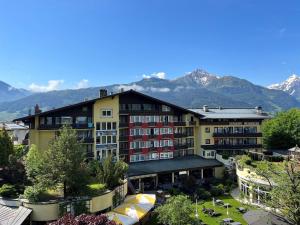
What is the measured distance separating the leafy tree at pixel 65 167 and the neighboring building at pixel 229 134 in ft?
118

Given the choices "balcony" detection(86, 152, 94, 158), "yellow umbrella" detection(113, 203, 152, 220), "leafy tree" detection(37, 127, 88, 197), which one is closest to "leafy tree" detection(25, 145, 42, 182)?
"leafy tree" detection(37, 127, 88, 197)

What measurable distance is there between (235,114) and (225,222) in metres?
36.4

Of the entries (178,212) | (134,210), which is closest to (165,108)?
(134,210)

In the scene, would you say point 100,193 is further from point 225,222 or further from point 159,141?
point 159,141

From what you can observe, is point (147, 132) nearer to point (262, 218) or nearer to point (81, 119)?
point (81, 119)

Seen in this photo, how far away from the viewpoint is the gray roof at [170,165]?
53772mm

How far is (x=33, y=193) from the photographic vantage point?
3219 centimetres

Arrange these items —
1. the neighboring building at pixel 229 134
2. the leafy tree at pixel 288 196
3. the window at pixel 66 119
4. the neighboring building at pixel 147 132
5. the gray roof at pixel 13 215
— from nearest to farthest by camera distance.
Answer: the leafy tree at pixel 288 196
the gray roof at pixel 13 215
the window at pixel 66 119
the neighboring building at pixel 147 132
the neighboring building at pixel 229 134

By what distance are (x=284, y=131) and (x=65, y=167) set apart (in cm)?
4646

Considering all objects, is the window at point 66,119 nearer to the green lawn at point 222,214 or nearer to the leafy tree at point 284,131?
the green lawn at point 222,214

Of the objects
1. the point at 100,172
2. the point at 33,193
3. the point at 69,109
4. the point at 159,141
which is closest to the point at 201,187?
the point at 159,141

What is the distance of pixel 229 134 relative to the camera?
65.8 m

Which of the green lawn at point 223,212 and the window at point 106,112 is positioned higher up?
the window at point 106,112

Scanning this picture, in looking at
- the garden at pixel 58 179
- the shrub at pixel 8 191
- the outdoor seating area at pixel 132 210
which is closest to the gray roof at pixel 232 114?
the outdoor seating area at pixel 132 210
